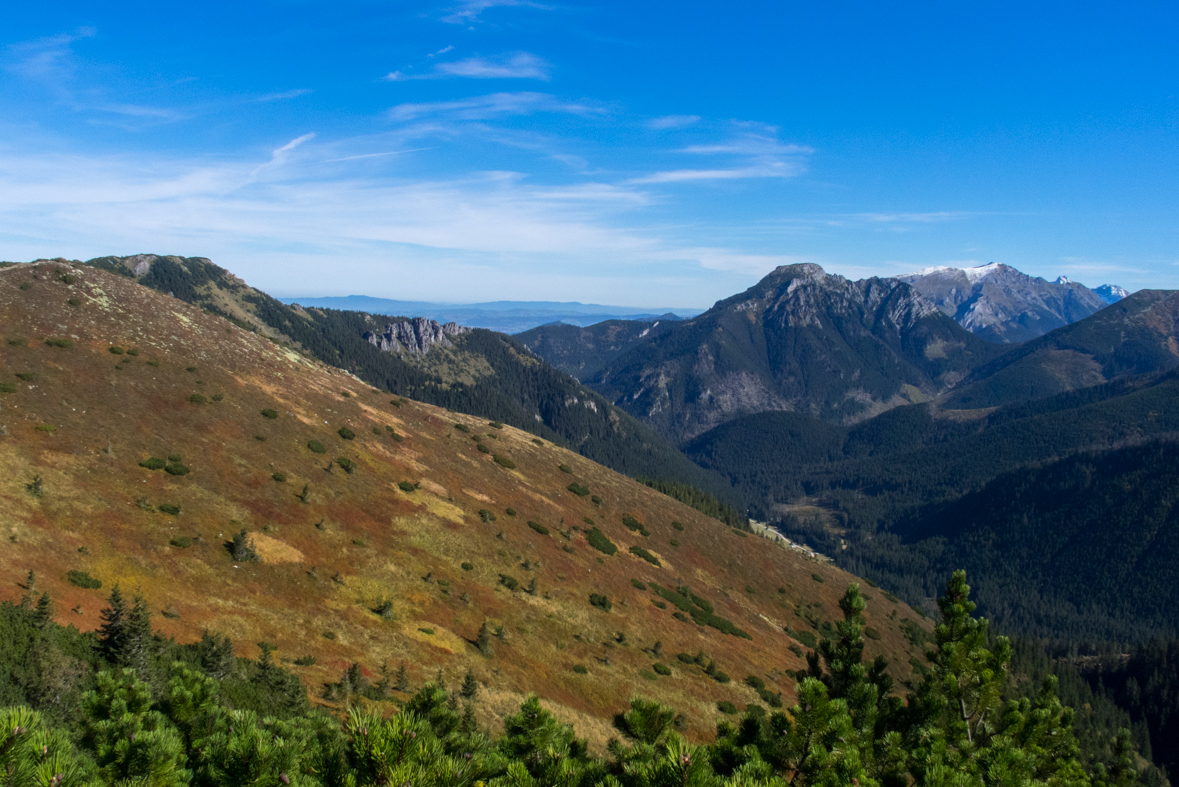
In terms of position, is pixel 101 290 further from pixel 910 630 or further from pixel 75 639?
pixel 910 630

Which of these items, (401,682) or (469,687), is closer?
(401,682)

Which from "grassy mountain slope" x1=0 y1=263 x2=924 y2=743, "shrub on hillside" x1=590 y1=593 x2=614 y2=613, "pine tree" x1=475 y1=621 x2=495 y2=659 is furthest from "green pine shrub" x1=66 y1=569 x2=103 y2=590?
"shrub on hillside" x1=590 y1=593 x2=614 y2=613

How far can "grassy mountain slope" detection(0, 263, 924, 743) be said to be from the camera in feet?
137

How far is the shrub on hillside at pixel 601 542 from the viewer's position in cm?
8419

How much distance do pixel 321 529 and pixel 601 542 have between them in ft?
135

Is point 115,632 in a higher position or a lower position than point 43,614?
lower

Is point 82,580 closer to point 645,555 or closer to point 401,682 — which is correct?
point 401,682

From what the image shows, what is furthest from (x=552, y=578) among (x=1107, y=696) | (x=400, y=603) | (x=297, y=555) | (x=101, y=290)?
(x=1107, y=696)

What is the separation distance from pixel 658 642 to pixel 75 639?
46.7 metres

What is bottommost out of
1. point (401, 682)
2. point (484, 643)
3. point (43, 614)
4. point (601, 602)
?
point (601, 602)

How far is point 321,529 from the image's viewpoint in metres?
56.8

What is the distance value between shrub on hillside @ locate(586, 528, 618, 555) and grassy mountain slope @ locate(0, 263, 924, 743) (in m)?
0.58

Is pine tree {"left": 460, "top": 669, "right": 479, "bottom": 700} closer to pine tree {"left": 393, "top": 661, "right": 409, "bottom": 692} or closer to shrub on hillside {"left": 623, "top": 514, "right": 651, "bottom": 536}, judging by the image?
pine tree {"left": 393, "top": 661, "right": 409, "bottom": 692}

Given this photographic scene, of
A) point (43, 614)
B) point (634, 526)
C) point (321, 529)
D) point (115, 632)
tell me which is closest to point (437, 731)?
point (115, 632)
